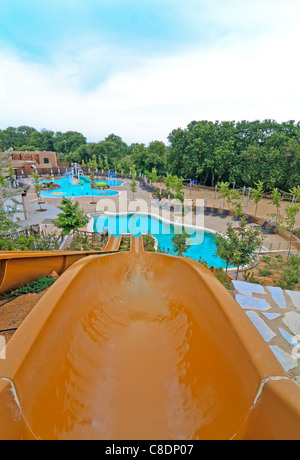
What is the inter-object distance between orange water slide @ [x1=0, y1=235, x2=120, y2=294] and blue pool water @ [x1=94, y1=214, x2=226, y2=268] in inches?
270

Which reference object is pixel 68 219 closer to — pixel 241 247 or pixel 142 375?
pixel 241 247

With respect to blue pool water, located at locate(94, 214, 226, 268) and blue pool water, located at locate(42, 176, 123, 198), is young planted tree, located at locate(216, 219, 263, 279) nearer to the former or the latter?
blue pool water, located at locate(94, 214, 226, 268)

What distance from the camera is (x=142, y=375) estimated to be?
1779 millimetres

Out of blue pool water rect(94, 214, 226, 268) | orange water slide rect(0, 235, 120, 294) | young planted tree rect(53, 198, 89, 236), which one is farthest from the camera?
blue pool water rect(94, 214, 226, 268)

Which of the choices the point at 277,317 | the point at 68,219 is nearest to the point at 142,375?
the point at 277,317

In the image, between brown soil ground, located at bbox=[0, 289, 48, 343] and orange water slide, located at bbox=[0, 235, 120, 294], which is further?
orange water slide, located at bbox=[0, 235, 120, 294]

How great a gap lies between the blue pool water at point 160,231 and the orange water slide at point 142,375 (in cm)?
816

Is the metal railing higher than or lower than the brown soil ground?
lower

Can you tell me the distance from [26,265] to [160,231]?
10904 mm

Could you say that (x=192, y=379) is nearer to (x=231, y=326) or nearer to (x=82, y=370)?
(x=231, y=326)

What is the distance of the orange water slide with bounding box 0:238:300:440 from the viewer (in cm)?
123

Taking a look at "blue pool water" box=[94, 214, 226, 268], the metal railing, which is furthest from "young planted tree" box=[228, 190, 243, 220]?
the metal railing

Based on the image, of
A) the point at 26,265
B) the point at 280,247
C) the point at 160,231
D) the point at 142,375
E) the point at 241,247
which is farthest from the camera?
the point at 160,231
